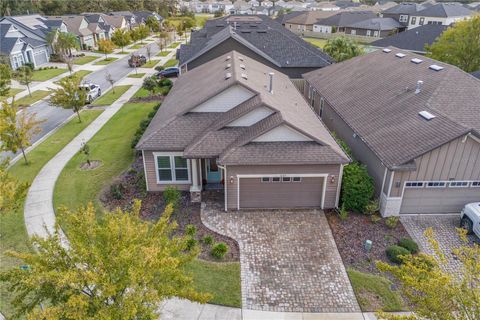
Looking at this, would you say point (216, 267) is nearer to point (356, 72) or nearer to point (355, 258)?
point (355, 258)

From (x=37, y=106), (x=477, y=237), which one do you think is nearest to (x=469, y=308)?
(x=477, y=237)

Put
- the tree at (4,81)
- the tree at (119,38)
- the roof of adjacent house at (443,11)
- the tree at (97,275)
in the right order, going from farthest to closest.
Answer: the roof of adjacent house at (443,11) → the tree at (119,38) → the tree at (4,81) → the tree at (97,275)

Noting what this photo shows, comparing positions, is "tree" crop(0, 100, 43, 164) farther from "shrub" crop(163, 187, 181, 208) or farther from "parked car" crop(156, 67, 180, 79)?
"parked car" crop(156, 67, 180, 79)

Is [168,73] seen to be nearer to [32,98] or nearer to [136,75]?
[136,75]

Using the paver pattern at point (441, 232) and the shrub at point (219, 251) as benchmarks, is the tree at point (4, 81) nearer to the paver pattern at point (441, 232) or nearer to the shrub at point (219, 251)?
the shrub at point (219, 251)

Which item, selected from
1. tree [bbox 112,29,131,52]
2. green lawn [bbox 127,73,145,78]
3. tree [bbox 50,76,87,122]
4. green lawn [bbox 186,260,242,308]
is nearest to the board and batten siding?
green lawn [bbox 186,260,242,308]

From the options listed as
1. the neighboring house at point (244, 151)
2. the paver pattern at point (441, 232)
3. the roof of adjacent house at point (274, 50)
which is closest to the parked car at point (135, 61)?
the roof of adjacent house at point (274, 50)
